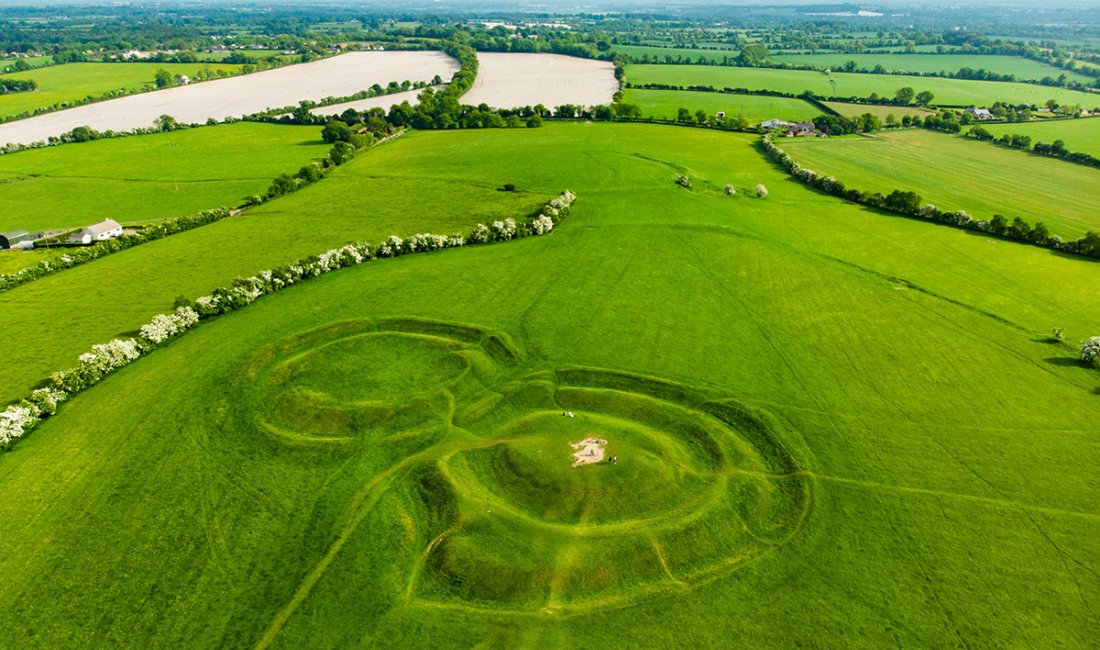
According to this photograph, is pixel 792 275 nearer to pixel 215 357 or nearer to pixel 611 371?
pixel 611 371

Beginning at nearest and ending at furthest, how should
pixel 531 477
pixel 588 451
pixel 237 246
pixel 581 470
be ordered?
pixel 531 477
pixel 581 470
pixel 588 451
pixel 237 246

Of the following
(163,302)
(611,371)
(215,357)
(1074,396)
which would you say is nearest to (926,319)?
(1074,396)

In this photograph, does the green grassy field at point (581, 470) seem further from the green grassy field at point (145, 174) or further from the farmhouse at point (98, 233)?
the green grassy field at point (145, 174)

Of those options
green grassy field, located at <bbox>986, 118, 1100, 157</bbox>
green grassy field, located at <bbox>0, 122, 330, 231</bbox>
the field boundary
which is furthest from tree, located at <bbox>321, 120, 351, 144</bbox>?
green grassy field, located at <bbox>986, 118, 1100, 157</bbox>

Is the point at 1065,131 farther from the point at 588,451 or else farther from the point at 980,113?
the point at 588,451

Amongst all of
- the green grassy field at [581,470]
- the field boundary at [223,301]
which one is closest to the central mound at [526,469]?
the green grassy field at [581,470]

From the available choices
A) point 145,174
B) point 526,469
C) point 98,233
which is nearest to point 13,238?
point 98,233
